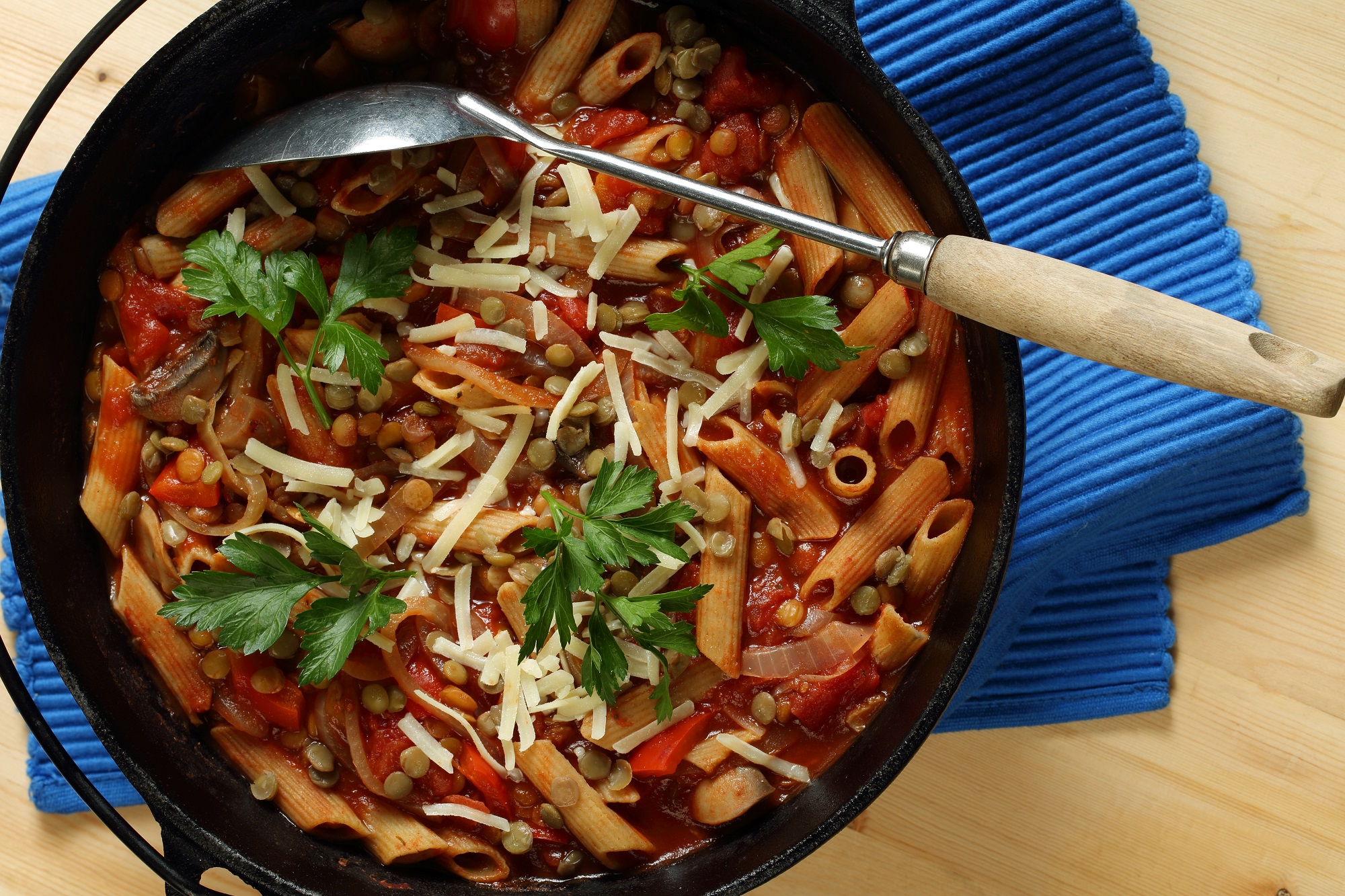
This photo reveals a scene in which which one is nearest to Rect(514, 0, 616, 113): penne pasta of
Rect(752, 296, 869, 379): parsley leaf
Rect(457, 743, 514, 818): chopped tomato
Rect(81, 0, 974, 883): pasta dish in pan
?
Rect(81, 0, 974, 883): pasta dish in pan

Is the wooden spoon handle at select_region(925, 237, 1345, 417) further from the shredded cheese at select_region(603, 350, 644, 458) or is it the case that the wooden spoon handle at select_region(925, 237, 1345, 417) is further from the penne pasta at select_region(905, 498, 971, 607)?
the shredded cheese at select_region(603, 350, 644, 458)

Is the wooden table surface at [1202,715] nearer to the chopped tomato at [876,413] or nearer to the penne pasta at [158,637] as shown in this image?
the penne pasta at [158,637]

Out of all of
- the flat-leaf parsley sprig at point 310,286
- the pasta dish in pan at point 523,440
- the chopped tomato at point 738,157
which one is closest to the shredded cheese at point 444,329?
the pasta dish in pan at point 523,440

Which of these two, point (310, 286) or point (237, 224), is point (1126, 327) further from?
point (237, 224)

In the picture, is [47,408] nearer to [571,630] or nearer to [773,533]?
[571,630]

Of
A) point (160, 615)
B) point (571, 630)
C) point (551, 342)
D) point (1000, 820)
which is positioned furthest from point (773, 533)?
point (160, 615)

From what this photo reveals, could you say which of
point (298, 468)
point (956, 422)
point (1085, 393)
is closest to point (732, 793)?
point (956, 422)

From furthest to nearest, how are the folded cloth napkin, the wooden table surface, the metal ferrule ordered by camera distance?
the wooden table surface
the folded cloth napkin
the metal ferrule

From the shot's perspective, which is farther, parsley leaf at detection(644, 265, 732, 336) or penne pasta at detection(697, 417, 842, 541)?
penne pasta at detection(697, 417, 842, 541)
